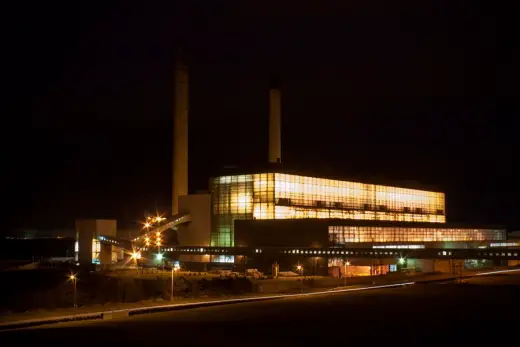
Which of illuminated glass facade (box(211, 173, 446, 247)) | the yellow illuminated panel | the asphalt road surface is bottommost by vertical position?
the asphalt road surface

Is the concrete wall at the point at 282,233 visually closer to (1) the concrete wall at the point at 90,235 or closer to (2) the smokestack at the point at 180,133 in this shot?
(2) the smokestack at the point at 180,133

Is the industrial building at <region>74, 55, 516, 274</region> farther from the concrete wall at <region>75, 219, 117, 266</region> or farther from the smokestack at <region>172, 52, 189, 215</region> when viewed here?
the concrete wall at <region>75, 219, 117, 266</region>

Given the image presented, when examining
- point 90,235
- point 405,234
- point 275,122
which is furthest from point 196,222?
point 405,234

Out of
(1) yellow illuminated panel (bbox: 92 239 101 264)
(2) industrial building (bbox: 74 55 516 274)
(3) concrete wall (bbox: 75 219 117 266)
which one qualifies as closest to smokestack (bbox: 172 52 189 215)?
(2) industrial building (bbox: 74 55 516 274)

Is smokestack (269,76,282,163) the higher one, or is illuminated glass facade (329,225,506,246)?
smokestack (269,76,282,163)

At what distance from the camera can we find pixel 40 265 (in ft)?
414

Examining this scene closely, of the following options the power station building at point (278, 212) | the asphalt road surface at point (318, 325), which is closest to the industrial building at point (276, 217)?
the power station building at point (278, 212)

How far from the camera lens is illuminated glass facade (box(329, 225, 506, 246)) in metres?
112

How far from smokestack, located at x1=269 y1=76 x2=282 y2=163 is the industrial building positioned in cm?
22

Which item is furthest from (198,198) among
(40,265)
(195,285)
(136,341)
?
(136,341)

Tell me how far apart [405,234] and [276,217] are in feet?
87.9

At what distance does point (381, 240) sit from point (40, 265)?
6613 centimetres

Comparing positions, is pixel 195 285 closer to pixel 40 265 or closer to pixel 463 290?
pixel 463 290

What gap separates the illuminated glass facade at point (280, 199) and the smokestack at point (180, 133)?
9.14 m
